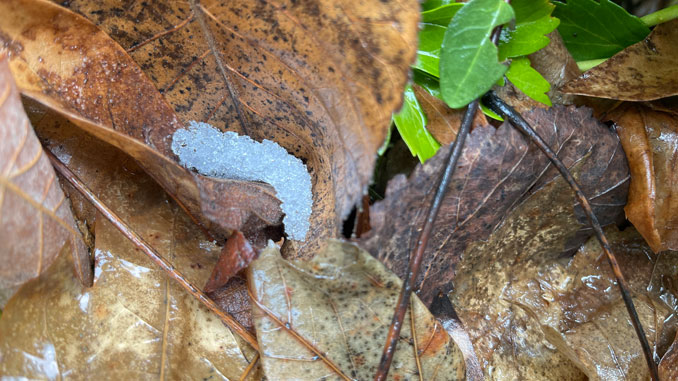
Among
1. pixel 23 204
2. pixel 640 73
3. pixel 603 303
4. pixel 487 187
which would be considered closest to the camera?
pixel 23 204

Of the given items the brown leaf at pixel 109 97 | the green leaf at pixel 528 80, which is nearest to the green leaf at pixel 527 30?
the green leaf at pixel 528 80

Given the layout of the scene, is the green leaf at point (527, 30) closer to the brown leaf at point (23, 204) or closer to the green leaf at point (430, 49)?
the green leaf at point (430, 49)

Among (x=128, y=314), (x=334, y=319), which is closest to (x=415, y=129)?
(x=334, y=319)

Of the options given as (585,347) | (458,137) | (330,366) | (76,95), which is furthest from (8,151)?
(585,347)

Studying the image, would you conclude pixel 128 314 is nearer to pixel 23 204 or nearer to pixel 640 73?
pixel 23 204

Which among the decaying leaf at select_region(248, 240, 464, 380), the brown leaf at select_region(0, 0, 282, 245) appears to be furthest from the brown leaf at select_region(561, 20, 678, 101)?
the brown leaf at select_region(0, 0, 282, 245)

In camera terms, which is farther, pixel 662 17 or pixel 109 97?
pixel 662 17

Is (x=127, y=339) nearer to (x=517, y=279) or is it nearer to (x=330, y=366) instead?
(x=330, y=366)
